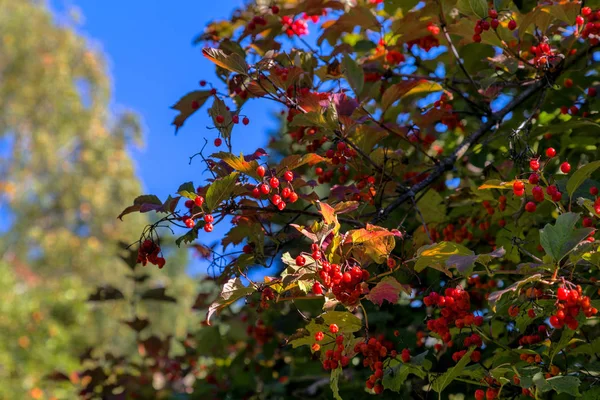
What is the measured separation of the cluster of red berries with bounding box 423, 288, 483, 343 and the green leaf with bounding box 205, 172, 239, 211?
0.48m

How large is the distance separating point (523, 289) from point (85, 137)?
16749mm

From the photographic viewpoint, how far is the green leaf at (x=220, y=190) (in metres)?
1.41

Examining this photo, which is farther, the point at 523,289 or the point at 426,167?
the point at 426,167

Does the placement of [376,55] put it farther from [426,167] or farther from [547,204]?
[547,204]

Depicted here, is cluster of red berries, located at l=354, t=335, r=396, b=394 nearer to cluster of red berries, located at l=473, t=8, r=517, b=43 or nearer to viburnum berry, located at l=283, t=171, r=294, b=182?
viburnum berry, located at l=283, t=171, r=294, b=182

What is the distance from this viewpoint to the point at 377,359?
4.84 ft

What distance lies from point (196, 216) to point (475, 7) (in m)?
0.88

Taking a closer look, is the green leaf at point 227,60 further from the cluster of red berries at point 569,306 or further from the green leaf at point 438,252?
the cluster of red berries at point 569,306

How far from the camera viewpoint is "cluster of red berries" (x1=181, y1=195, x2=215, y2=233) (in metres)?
1.43

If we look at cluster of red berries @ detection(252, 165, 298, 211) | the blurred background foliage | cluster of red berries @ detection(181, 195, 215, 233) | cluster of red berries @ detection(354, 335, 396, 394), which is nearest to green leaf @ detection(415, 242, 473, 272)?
cluster of red berries @ detection(354, 335, 396, 394)

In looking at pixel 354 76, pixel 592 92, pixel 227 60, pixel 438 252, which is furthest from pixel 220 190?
pixel 592 92

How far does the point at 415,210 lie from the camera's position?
2.04 metres

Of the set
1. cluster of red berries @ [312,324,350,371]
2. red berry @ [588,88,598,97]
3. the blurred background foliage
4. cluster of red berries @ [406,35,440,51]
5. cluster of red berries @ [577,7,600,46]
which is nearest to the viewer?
Answer: cluster of red berries @ [312,324,350,371]

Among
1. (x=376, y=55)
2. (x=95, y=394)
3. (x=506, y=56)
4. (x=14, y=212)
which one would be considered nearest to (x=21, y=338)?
(x=95, y=394)
